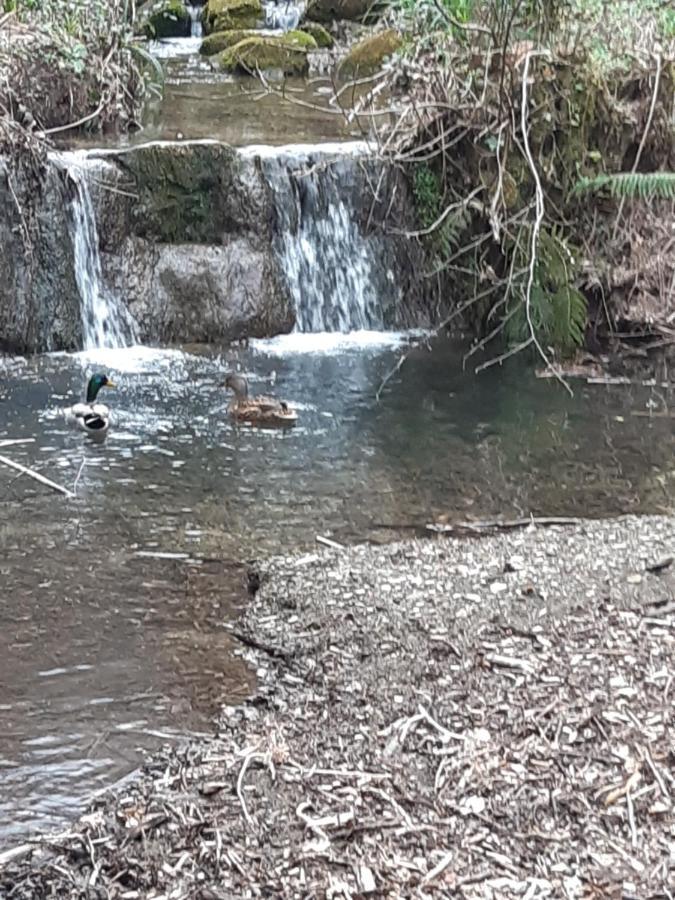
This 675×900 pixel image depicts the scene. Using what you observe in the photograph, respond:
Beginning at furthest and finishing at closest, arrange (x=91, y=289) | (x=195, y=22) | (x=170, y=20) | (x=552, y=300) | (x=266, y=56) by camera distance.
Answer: (x=195, y=22), (x=170, y=20), (x=266, y=56), (x=91, y=289), (x=552, y=300)

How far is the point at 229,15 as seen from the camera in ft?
61.1

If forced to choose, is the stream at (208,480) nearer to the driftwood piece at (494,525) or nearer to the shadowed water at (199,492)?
the shadowed water at (199,492)

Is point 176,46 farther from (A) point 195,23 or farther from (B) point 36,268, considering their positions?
(B) point 36,268

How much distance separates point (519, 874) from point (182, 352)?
23.8ft

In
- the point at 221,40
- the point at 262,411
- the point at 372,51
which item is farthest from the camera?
the point at 221,40

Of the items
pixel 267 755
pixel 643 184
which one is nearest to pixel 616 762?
pixel 267 755

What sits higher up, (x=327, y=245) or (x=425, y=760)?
(x=425, y=760)

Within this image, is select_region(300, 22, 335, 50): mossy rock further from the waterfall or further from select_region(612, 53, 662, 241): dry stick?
select_region(612, 53, 662, 241): dry stick

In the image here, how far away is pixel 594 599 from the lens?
4.55m

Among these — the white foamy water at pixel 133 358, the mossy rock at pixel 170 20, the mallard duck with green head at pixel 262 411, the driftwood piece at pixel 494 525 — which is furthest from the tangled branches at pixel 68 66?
the mossy rock at pixel 170 20

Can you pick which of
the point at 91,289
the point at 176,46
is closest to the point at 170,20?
the point at 176,46

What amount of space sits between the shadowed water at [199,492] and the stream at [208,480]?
0.01 meters

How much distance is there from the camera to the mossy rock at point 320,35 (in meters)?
18.4

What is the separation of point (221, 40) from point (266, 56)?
138 cm
